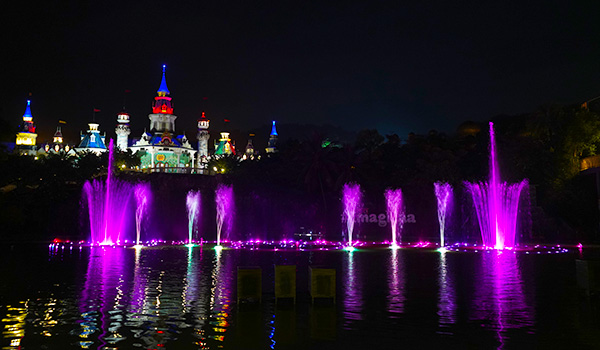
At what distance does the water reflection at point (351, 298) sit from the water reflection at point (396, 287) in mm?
691

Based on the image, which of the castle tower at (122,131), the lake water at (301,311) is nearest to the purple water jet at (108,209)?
the lake water at (301,311)

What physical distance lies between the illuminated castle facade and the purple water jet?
Result: 6595 cm

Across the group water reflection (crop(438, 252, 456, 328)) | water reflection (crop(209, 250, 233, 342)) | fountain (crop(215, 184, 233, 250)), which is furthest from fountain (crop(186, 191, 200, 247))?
water reflection (crop(438, 252, 456, 328))

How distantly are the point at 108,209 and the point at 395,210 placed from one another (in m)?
26.7

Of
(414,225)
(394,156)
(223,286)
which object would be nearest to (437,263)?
(223,286)

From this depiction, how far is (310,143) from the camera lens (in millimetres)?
60219

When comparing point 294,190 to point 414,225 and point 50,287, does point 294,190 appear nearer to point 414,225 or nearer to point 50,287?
point 414,225

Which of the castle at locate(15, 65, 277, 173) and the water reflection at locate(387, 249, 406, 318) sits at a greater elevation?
the castle at locate(15, 65, 277, 173)

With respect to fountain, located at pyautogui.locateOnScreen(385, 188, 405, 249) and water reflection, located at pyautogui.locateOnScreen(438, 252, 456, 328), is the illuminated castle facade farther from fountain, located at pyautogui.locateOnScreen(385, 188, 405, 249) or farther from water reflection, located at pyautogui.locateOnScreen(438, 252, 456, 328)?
water reflection, located at pyautogui.locateOnScreen(438, 252, 456, 328)

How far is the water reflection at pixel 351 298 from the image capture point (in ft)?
36.7

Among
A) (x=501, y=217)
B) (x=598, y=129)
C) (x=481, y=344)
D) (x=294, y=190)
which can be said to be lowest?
(x=481, y=344)

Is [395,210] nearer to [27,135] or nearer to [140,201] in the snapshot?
[140,201]

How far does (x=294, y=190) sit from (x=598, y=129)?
29.4 meters

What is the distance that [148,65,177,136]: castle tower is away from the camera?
14638cm
